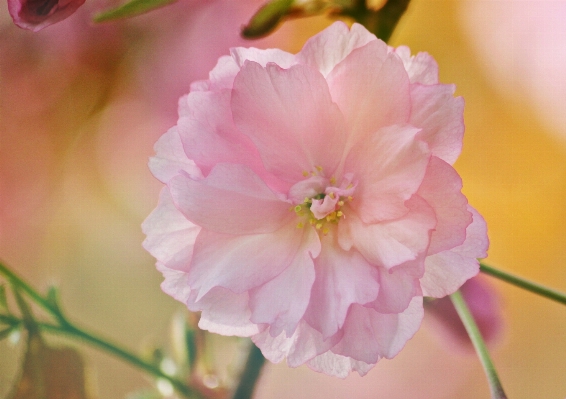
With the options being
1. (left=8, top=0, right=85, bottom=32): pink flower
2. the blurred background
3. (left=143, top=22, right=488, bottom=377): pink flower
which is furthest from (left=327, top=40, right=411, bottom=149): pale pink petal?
the blurred background

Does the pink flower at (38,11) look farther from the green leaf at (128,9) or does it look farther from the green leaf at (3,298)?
the green leaf at (3,298)

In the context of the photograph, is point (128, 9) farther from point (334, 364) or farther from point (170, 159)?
point (334, 364)

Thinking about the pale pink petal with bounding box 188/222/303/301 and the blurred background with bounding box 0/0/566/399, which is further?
the blurred background with bounding box 0/0/566/399

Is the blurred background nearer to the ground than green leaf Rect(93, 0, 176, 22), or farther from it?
nearer to the ground

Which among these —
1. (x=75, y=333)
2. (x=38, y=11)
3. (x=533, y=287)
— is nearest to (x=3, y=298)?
(x=75, y=333)

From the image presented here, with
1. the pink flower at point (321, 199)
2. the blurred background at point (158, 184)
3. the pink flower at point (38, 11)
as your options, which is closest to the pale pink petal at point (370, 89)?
the pink flower at point (321, 199)

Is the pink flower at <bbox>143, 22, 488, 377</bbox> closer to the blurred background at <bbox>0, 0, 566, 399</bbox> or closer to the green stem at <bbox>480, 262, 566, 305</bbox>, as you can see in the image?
the green stem at <bbox>480, 262, 566, 305</bbox>

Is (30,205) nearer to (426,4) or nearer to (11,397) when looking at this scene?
(11,397)
